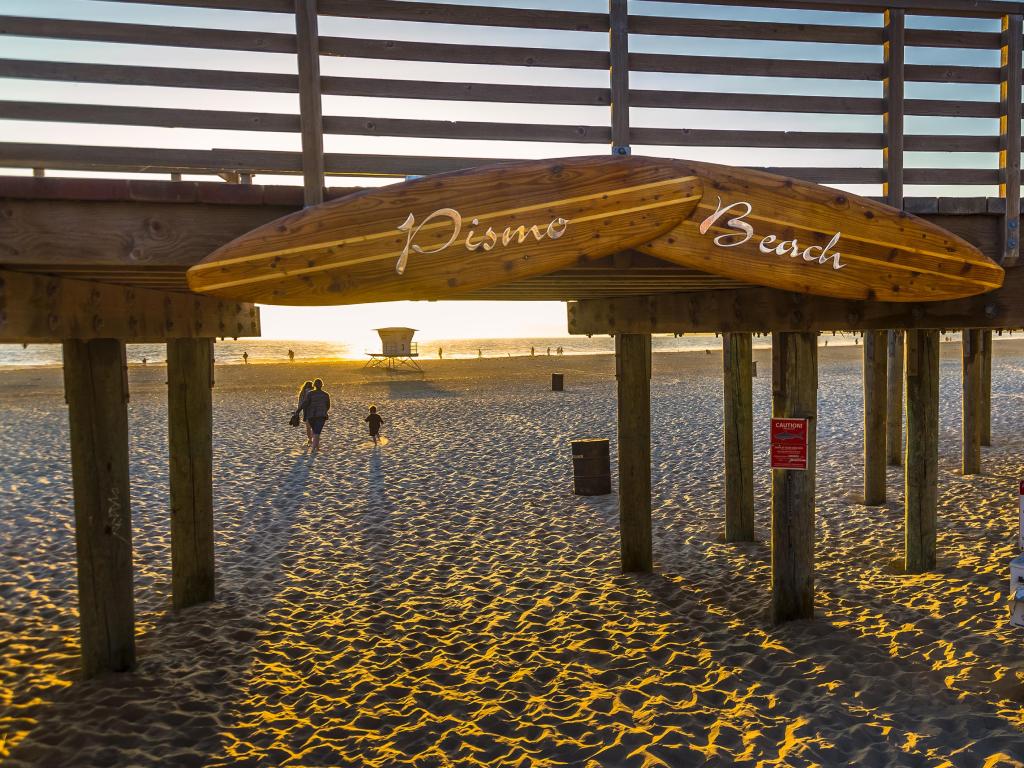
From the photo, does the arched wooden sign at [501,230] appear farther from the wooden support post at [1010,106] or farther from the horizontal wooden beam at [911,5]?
the wooden support post at [1010,106]

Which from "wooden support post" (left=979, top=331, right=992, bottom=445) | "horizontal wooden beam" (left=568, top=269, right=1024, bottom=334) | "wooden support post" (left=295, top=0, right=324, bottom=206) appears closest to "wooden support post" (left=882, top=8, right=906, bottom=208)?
"horizontal wooden beam" (left=568, top=269, right=1024, bottom=334)

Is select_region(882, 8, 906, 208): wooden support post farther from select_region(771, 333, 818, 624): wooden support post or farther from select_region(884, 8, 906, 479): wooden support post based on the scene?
select_region(771, 333, 818, 624): wooden support post

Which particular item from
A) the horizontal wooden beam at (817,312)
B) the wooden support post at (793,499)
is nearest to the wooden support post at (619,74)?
the horizontal wooden beam at (817,312)

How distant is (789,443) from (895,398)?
7.42m

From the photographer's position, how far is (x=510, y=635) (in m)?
6.38

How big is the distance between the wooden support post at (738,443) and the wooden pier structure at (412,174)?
58.3 inches

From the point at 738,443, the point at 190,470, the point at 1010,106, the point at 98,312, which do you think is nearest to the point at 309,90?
the point at 98,312

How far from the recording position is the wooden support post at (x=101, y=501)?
221 inches

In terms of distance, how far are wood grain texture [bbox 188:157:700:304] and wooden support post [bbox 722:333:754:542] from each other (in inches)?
211

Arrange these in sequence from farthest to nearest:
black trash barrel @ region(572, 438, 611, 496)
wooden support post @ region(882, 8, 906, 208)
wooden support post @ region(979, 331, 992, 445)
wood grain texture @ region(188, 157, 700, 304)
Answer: wooden support post @ region(979, 331, 992, 445)
black trash barrel @ region(572, 438, 611, 496)
wooden support post @ region(882, 8, 906, 208)
wood grain texture @ region(188, 157, 700, 304)

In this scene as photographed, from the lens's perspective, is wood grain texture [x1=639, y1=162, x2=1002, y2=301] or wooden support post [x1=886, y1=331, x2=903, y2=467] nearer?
wood grain texture [x1=639, y1=162, x2=1002, y2=301]

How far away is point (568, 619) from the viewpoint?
22.0 ft

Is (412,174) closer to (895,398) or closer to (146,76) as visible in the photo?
(146,76)

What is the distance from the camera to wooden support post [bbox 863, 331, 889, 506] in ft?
33.5
